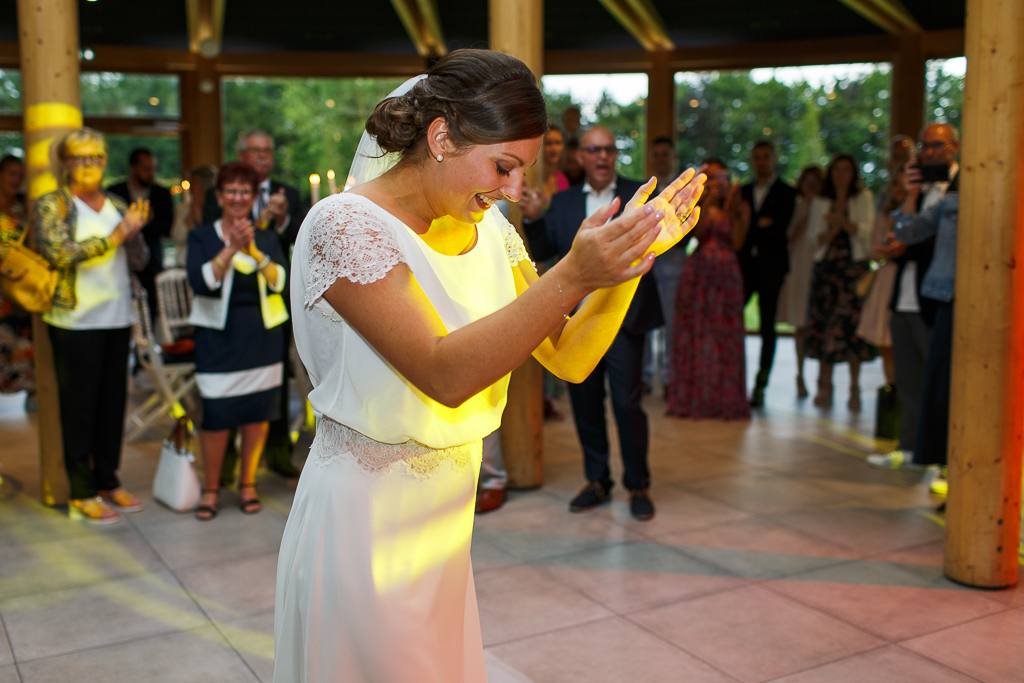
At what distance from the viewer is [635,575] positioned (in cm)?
359

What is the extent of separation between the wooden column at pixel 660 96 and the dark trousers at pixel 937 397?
627cm

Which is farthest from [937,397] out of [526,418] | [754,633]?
[526,418]

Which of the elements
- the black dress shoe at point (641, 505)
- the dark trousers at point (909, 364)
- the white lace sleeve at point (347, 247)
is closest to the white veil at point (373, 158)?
the white lace sleeve at point (347, 247)

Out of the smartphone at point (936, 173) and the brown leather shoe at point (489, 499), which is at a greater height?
the smartphone at point (936, 173)

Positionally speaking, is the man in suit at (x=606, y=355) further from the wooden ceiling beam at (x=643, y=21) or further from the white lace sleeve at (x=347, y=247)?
the wooden ceiling beam at (x=643, y=21)

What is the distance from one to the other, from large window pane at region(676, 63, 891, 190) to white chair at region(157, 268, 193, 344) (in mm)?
6649

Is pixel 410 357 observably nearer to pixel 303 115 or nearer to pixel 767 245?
pixel 767 245

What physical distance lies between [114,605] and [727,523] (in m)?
2.60

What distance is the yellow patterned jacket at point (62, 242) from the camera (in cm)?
411

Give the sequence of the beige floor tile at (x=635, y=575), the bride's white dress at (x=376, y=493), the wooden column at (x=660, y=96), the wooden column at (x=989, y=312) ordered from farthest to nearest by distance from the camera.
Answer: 1. the wooden column at (x=660, y=96)
2. the beige floor tile at (x=635, y=575)
3. the wooden column at (x=989, y=312)
4. the bride's white dress at (x=376, y=493)

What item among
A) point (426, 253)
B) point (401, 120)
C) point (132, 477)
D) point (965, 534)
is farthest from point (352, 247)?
point (132, 477)

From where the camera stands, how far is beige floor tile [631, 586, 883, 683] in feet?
9.34

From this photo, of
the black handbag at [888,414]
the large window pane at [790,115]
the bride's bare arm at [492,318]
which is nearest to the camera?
the bride's bare arm at [492,318]

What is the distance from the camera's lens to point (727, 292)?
6512 millimetres
